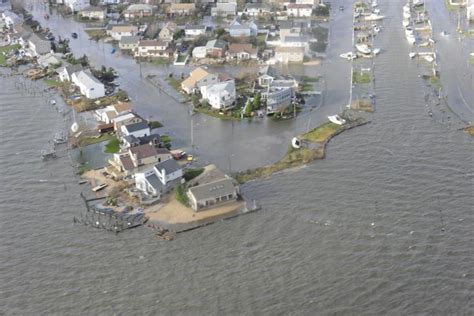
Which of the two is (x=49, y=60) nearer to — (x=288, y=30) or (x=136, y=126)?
(x=136, y=126)

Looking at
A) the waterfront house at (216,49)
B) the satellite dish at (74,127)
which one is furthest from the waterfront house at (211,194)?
the waterfront house at (216,49)

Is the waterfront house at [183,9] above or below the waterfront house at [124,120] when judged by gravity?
above

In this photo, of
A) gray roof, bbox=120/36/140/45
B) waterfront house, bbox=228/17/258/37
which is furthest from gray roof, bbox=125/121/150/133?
waterfront house, bbox=228/17/258/37

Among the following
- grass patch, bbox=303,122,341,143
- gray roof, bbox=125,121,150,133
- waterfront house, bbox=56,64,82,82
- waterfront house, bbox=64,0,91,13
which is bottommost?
grass patch, bbox=303,122,341,143

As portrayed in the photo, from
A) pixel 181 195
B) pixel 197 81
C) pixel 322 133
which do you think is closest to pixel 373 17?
pixel 197 81

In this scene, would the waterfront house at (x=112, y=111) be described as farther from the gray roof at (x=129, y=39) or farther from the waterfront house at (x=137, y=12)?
the waterfront house at (x=137, y=12)

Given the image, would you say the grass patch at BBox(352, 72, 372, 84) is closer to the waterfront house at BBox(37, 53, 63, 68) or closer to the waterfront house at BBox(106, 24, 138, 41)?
the waterfront house at BBox(106, 24, 138, 41)
